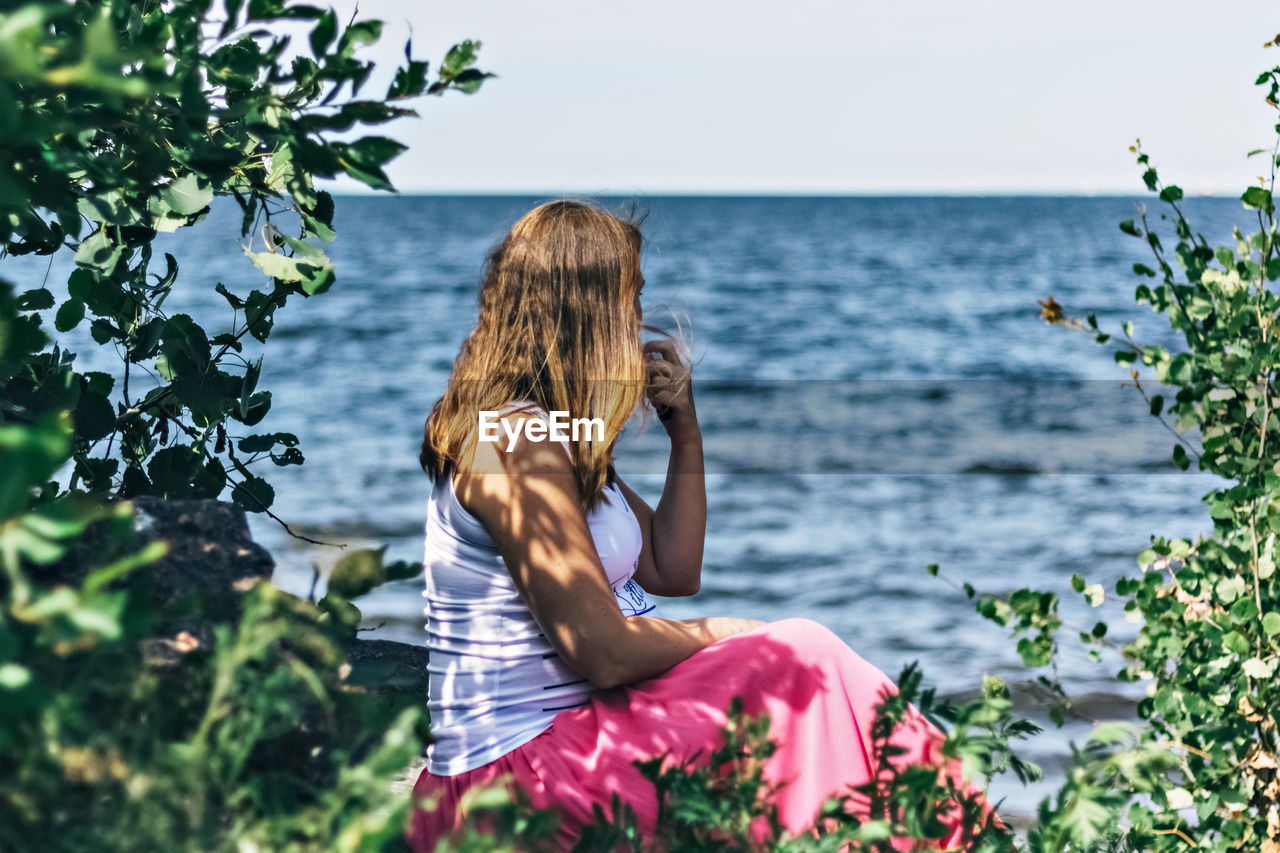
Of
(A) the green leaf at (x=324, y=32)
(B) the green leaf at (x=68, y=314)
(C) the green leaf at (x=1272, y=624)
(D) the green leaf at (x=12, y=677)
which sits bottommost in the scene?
(C) the green leaf at (x=1272, y=624)

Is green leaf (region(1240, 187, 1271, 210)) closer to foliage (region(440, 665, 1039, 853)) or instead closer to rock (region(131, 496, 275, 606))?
foliage (region(440, 665, 1039, 853))

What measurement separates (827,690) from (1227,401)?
1006 mm

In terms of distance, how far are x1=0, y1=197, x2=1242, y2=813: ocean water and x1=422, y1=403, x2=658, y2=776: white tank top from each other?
0.17 metres

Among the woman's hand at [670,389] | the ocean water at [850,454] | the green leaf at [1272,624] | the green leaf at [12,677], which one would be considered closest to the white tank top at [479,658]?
the ocean water at [850,454]

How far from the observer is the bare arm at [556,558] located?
2.41 meters

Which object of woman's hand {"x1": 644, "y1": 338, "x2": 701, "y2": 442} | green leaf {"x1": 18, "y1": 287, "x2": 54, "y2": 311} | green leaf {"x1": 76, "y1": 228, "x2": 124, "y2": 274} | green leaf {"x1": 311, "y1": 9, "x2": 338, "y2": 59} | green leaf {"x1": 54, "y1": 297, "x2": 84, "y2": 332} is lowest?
woman's hand {"x1": 644, "y1": 338, "x2": 701, "y2": 442}

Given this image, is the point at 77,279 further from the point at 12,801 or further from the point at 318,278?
the point at 12,801

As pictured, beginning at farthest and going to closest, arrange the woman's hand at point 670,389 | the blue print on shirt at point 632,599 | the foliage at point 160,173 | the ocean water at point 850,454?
1. the ocean water at point 850,454
2. the woman's hand at point 670,389
3. the blue print on shirt at point 632,599
4. the foliage at point 160,173

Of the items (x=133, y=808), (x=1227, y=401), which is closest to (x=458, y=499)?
(x=133, y=808)

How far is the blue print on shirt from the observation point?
282cm

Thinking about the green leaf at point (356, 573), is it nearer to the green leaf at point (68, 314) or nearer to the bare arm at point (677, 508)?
the green leaf at point (68, 314)

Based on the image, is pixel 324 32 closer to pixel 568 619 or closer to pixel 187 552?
pixel 187 552

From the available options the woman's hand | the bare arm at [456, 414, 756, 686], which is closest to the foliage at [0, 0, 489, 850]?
the bare arm at [456, 414, 756, 686]

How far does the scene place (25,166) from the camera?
5.36ft
